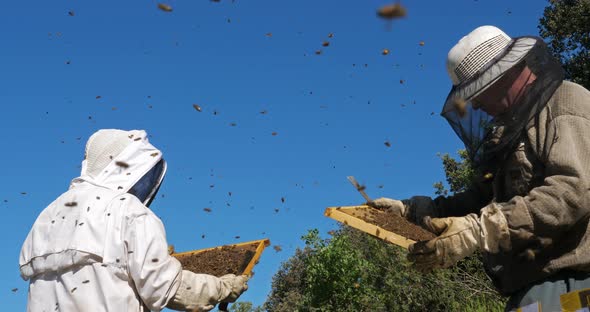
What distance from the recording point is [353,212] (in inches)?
200

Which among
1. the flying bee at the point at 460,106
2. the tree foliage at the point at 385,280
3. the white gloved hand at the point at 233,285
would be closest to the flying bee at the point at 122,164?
the white gloved hand at the point at 233,285

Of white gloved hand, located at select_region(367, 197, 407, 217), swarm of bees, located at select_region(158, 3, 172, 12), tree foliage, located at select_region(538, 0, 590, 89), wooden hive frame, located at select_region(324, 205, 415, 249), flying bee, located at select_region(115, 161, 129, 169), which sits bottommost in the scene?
wooden hive frame, located at select_region(324, 205, 415, 249)

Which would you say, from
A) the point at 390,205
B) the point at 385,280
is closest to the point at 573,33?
the point at 385,280

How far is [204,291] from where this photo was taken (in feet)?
15.3

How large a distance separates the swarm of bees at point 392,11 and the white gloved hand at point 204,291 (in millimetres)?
2402

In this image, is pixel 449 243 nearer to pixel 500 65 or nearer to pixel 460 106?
pixel 460 106

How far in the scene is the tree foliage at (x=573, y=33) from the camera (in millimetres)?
19688

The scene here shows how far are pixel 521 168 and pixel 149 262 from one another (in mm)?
2651

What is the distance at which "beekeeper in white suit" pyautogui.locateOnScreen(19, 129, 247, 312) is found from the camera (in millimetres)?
4047

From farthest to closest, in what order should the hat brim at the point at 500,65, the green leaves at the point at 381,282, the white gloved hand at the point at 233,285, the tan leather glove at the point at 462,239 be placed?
the green leaves at the point at 381,282
the white gloved hand at the point at 233,285
the hat brim at the point at 500,65
the tan leather glove at the point at 462,239

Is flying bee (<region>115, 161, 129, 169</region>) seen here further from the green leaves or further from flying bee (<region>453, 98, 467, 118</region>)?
the green leaves

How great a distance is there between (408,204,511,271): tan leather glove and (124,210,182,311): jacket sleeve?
1.73 m

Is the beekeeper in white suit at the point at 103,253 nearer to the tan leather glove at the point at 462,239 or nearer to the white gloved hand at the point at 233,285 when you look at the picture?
the white gloved hand at the point at 233,285

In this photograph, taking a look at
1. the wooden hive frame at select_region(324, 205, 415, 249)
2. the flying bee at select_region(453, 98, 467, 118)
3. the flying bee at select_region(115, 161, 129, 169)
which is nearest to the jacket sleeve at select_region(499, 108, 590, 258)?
the flying bee at select_region(453, 98, 467, 118)
